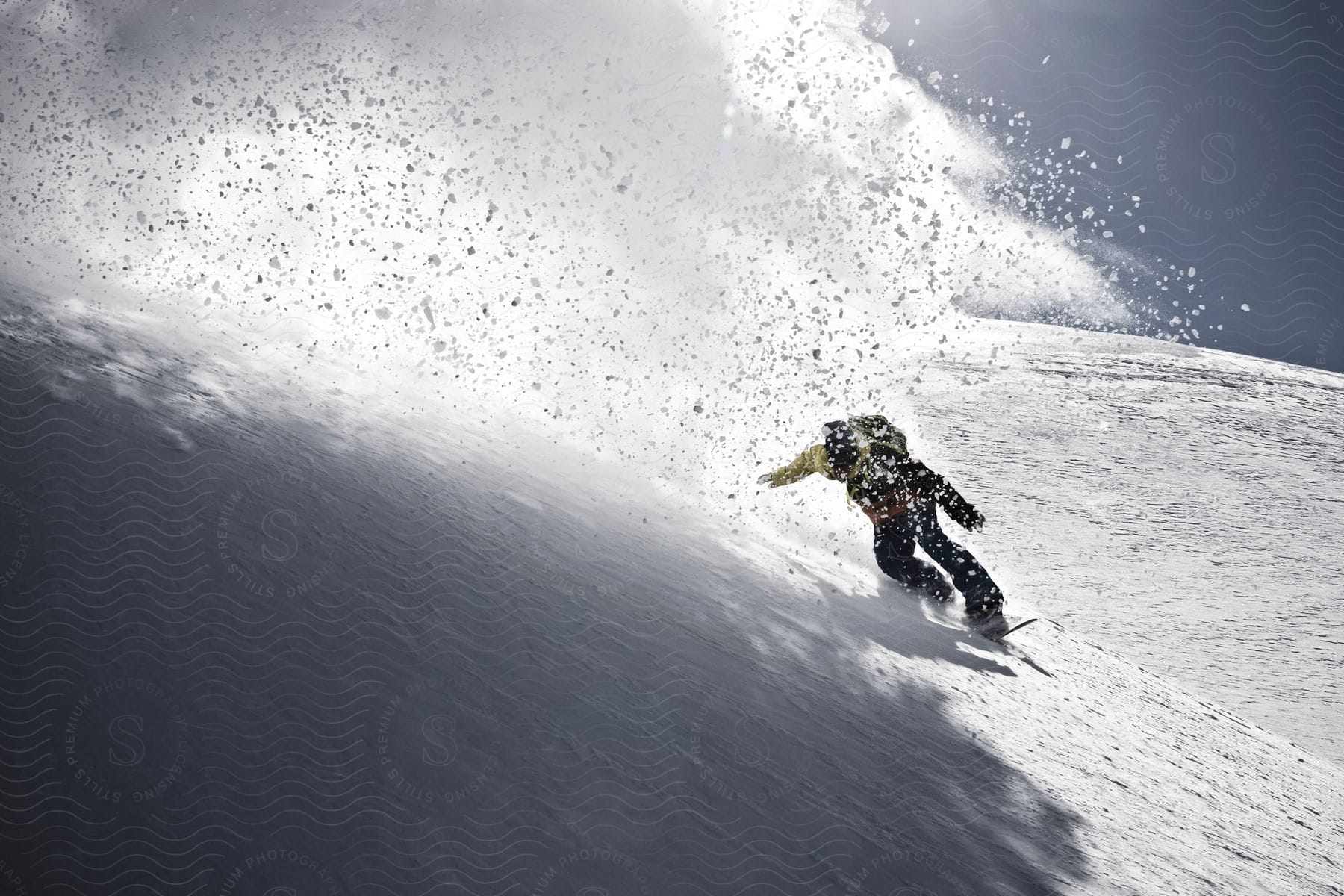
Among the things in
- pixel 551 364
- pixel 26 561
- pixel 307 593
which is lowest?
pixel 26 561

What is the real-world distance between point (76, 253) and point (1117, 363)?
1765 cm

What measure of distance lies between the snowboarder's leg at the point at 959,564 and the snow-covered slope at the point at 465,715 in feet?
1.85

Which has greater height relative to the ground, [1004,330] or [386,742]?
[1004,330]

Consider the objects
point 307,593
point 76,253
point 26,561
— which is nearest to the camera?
point 26,561

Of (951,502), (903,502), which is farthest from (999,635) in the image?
(903,502)

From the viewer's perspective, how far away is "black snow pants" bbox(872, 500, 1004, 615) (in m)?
5.70

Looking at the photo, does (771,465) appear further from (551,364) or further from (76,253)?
(76,253)

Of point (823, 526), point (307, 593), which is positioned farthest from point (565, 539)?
point (823, 526)

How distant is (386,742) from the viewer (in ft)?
9.17

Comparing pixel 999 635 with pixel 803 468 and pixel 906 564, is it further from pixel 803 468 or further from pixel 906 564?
pixel 803 468

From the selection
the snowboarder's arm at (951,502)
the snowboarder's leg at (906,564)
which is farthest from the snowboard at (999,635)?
the snowboarder's arm at (951,502)

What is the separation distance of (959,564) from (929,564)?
309 millimetres

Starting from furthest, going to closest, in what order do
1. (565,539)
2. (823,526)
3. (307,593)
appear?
(823,526) → (565,539) → (307,593)

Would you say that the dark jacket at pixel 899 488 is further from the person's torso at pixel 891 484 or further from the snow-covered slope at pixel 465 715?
the snow-covered slope at pixel 465 715
